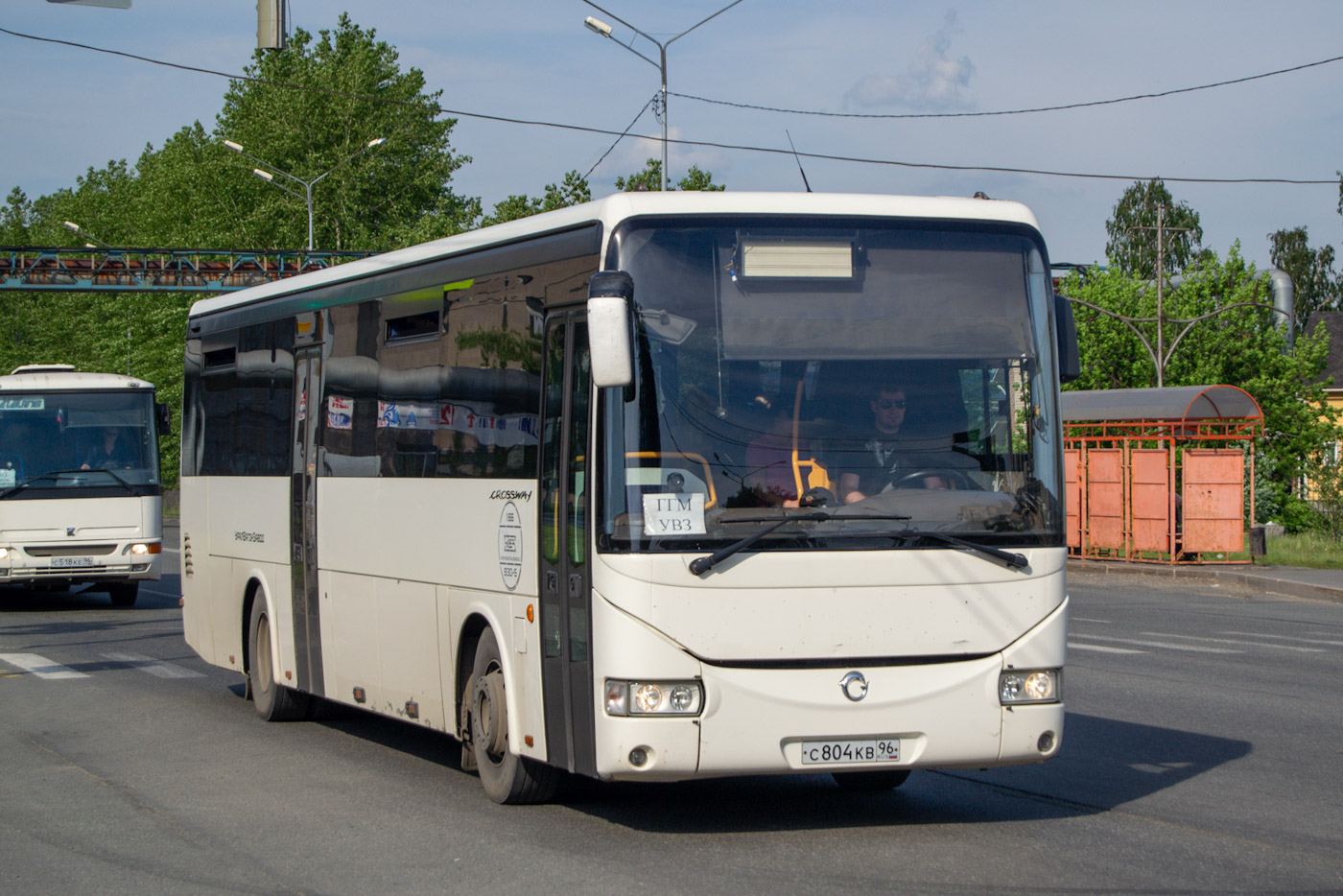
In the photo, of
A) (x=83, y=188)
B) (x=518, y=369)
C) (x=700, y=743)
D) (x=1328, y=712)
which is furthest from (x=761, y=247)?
(x=83, y=188)

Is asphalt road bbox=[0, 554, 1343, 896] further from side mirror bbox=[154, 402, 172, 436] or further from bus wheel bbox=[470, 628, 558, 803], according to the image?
side mirror bbox=[154, 402, 172, 436]

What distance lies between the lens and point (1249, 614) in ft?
67.0

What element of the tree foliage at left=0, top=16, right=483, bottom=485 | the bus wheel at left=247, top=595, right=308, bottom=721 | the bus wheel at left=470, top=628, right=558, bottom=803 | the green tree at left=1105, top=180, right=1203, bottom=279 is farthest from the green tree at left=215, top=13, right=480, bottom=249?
the bus wheel at left=470, top=628, right=558, bottom=803

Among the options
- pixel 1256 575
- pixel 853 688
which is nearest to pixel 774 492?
pixel 853 688

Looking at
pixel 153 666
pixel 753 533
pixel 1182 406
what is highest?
pixel 1182 406

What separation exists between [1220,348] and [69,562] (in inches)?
1453

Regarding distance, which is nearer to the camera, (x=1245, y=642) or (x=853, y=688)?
(x=853, y=688)

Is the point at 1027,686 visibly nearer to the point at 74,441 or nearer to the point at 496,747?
the point at 496,747

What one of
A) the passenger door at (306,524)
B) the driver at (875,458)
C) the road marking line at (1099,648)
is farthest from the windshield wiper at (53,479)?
the driver at (875,458)

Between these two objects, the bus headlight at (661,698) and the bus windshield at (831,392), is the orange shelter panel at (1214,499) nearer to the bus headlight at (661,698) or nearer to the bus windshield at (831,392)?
the bus windshield at (831,392)

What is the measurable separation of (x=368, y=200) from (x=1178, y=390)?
161 feet

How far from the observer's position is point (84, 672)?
14.3 metres

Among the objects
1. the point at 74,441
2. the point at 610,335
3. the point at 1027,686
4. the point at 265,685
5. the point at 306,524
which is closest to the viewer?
the point at 610,335

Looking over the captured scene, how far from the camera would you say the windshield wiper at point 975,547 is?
22.3 ft
